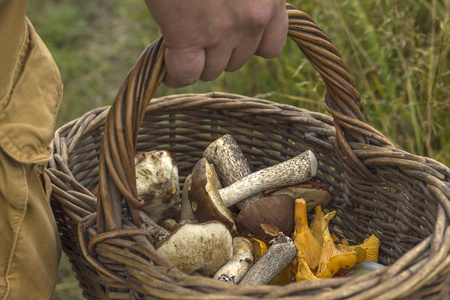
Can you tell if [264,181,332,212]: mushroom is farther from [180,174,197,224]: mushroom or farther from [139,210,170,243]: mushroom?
[139,210,170,243]: mushroom

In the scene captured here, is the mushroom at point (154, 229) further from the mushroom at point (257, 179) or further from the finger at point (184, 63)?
the finger at point (184, 63)

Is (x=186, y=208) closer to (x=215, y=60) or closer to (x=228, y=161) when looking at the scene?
(x=228, y=161)

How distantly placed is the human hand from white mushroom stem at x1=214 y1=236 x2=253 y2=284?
0.54 metres

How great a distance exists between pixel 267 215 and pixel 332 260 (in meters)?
0.24

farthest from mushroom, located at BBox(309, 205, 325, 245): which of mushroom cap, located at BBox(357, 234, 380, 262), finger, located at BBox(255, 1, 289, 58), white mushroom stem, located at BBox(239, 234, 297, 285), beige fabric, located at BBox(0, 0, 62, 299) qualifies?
beige fabric, located at BBox(0, 0, 62, 299)

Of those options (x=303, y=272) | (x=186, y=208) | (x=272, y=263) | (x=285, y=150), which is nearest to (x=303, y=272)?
(x=303, y=272)

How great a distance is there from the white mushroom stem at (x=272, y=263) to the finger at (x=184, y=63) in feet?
1.81

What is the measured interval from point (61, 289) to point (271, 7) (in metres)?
1.75

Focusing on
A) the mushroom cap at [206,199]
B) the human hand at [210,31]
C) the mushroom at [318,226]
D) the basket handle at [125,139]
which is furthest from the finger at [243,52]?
the mushroom at [318,226]

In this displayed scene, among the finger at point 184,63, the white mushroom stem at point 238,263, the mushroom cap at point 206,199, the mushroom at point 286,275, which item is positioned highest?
the finger at point 184,63

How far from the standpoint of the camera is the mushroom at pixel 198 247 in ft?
4.34

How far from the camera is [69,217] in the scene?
1406 millimetres

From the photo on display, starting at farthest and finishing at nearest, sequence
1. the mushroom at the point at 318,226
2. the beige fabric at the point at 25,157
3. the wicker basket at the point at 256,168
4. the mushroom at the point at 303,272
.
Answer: the mushroom at the point at 318,226, the mushroom at the point at 303,272, the beige fabric at the point at 25,157, the wicker basket at the point at 256,168

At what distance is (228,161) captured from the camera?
1.77 metres
